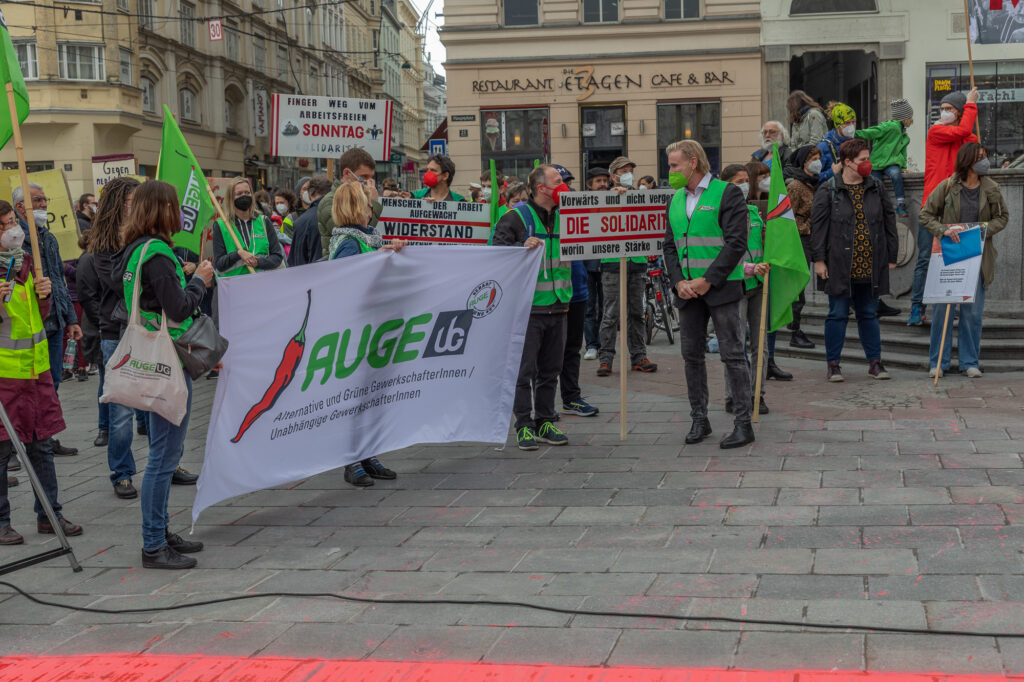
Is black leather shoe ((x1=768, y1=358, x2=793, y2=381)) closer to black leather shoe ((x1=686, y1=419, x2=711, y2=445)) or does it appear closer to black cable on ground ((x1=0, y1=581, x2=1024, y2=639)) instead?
black leather shoe ((x1=686, y1=419, x2=711, y2=445))

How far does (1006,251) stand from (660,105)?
17874 millimetres

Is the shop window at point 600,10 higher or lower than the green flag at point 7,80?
higher

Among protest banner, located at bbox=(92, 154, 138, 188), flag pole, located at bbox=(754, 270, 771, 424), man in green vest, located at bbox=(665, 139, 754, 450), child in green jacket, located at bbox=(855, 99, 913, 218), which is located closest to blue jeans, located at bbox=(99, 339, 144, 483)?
man in green vest, located at bbox=(665, 139, 754, 450)

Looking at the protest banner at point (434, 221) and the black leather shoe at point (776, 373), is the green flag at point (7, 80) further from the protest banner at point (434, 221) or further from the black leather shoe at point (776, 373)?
the black leather shoe at point (776, 373)

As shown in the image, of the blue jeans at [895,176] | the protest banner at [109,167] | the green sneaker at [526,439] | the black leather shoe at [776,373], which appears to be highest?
the protest banner at [109,167]

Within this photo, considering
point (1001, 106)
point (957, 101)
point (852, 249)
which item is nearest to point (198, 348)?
point (852, 249)

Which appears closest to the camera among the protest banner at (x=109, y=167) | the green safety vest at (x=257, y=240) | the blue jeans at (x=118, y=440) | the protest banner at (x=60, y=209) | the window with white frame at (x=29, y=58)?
the blue jeans at (x=118, y=440)

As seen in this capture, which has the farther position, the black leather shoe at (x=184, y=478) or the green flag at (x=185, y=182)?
the black leather shoe at (x=184, y=478)

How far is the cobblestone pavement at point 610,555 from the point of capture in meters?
4.27

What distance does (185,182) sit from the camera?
24.7 ft

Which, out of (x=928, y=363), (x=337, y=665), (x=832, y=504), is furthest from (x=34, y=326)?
(x=928, y=363)

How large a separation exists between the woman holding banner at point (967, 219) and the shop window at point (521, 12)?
64.6 feet

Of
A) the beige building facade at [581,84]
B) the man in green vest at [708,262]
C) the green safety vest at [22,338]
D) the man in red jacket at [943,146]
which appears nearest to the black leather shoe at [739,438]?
the man in green vest at [708,262]

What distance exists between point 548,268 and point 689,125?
68.7 ft
